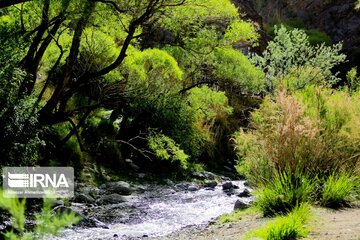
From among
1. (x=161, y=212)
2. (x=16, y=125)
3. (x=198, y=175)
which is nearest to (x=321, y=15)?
(x=198, y=175)

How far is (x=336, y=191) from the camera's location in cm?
650

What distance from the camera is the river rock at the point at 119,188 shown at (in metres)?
11.0

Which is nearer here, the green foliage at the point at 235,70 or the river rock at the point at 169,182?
the river rock at the point at 169,182

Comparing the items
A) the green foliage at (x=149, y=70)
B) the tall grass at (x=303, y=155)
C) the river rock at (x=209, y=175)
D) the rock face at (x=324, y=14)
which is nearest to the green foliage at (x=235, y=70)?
the green foliage at (x=149, y=70)

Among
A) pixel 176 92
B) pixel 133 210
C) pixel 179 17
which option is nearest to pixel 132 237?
pixel 133 210

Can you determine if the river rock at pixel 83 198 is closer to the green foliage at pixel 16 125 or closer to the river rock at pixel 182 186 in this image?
the green foliage at pixel 16 125

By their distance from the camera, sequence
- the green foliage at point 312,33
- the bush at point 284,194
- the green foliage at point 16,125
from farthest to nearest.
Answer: the green foliage at point 312,33 < the green foliage at point 16,125 < the bush at point 284,194

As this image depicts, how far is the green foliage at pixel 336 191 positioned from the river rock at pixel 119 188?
19.0 feet

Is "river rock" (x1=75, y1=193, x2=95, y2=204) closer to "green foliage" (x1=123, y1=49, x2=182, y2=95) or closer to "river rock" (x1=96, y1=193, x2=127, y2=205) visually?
"river rock" (x1=96, y1=193, x2=127, y2=205)

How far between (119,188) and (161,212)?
8.08 feet

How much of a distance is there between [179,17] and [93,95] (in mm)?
4578

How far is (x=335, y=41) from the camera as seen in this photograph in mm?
35250

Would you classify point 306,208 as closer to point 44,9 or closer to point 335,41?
point 44,9

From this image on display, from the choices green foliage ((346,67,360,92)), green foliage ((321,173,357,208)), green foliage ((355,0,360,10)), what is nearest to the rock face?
green foliage ((355,0,360,10))
